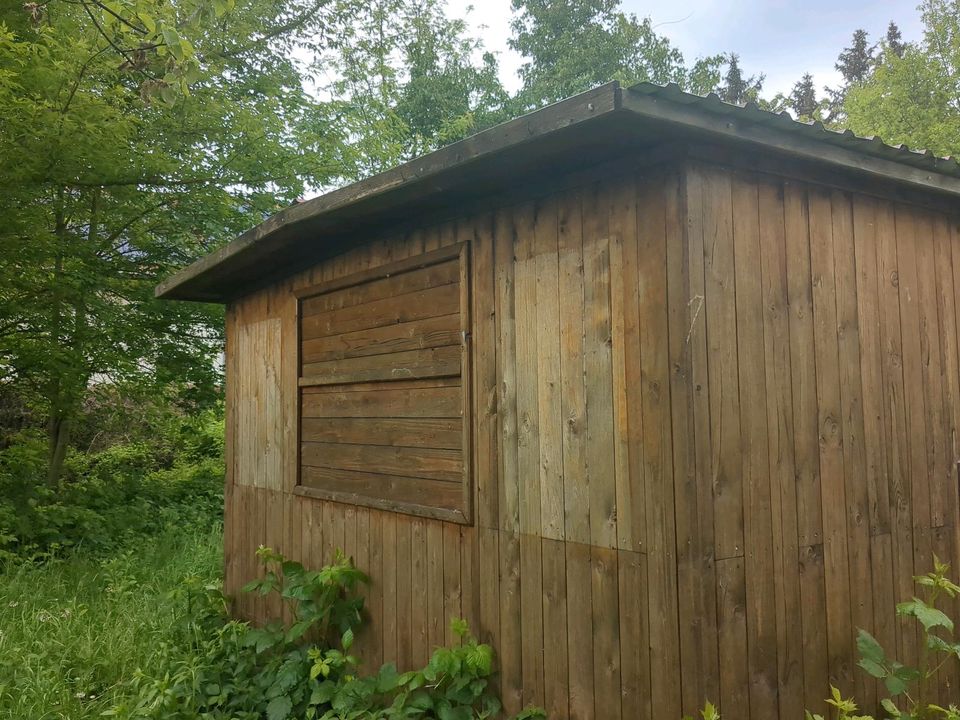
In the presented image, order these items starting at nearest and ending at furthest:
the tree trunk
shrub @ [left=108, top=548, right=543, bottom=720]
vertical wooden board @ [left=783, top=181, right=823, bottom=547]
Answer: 1. vertical wooden board @ [left=783, top=181, right=823, bottom=547]
2. shrub @ [left=108, top=548, right=543, bottom=720]
3. the tree trunk

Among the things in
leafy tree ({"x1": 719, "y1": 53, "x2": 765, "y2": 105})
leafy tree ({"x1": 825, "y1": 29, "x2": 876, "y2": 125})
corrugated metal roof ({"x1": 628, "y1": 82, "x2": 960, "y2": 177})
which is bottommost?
corrugated metal roof ({"x1": 628, "y1": 82, "x2": 960, "y2": 177})

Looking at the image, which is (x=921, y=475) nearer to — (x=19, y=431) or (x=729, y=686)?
(x=729, y=686)

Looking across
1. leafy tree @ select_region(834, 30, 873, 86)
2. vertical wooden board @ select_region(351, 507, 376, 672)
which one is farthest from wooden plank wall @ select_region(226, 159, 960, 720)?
leafy tree @ select_region(834, 30, 873, 86)

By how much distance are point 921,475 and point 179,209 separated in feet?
23.1

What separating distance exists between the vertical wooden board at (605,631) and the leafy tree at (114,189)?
5.58m

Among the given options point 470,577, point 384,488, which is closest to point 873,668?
point 470,577

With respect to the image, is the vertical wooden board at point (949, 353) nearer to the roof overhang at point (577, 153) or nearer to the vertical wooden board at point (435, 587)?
the roof overhang at point (577, 153)

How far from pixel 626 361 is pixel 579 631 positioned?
1.05 m

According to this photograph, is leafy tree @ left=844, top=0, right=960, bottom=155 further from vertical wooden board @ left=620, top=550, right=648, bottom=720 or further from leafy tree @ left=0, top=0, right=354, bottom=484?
vertical wooden board @ left=620, top=550, right=648, bottom=720

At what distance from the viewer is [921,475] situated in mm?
3209

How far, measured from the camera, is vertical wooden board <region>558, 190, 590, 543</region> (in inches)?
110

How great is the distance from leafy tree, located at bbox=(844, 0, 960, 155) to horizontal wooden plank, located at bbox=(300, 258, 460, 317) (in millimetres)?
13688

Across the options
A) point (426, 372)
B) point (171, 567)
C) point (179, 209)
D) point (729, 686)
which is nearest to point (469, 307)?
point (426, 372)

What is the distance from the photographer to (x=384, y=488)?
391cm
